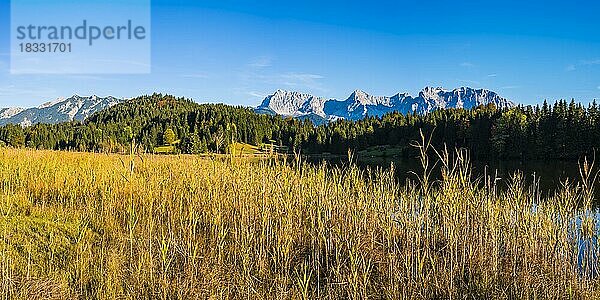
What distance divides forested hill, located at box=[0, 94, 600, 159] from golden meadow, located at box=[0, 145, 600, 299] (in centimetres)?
452

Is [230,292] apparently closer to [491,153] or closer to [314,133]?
[491,153]

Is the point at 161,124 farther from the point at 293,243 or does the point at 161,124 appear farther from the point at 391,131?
the point at 293,243

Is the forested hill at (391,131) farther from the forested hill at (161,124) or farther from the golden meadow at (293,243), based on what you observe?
the golden meadow at (293,243)

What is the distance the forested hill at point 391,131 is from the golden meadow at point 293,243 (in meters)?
4.52

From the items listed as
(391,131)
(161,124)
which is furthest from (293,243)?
(161,124)

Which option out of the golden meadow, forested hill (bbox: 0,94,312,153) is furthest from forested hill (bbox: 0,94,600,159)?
the golden meadow

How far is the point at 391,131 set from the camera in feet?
331

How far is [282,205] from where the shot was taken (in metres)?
6.50

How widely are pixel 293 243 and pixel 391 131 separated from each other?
9747 centimetres

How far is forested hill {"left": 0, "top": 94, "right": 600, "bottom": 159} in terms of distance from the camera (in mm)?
63594

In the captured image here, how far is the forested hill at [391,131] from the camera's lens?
6359cm

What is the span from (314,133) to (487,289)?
104963mm

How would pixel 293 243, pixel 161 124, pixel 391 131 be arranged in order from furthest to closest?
pixel 161 124 < pixel 391 131 < pixel 293 243

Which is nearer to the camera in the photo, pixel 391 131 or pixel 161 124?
pixel 391 131
